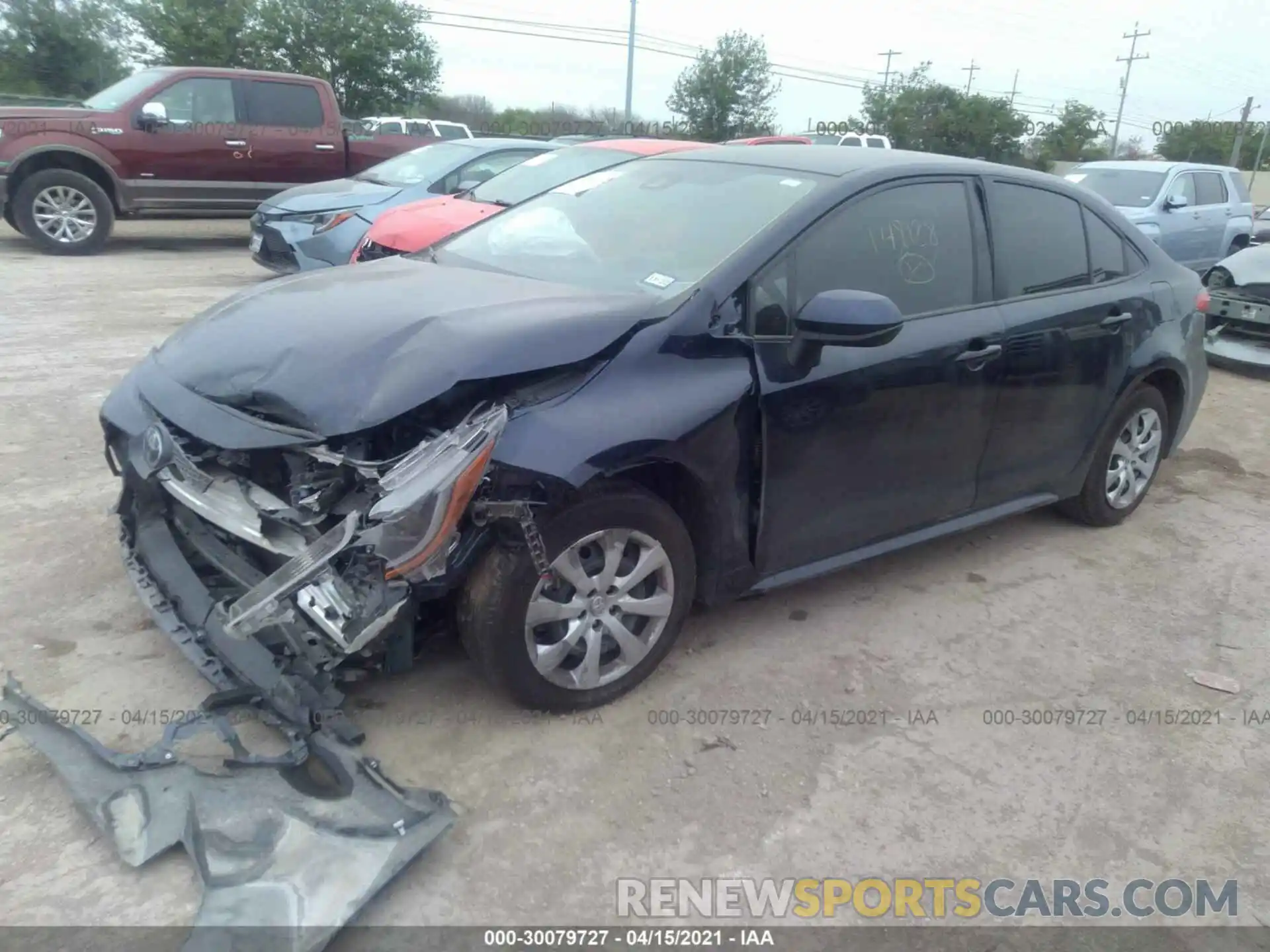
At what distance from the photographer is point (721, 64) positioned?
37250 millimetres

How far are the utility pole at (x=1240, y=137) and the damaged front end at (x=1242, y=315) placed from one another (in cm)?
3881

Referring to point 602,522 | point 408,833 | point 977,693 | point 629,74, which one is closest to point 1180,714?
point 977,693

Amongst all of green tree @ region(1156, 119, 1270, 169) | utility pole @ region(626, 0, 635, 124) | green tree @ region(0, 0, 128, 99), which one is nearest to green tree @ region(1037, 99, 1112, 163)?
green tree @ region(1156, 119, 1270, 169)

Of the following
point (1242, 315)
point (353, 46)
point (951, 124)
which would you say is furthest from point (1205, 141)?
point (1242, 315)

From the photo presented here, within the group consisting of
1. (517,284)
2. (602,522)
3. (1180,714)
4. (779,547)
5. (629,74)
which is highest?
(629,74)

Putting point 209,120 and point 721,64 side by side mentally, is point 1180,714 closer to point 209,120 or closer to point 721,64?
point 209,120

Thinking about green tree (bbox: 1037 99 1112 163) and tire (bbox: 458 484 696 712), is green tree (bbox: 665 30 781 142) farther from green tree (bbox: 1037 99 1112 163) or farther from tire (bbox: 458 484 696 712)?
tire (bbox: 458 484 696 712)

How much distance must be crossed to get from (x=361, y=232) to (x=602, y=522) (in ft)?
20.4

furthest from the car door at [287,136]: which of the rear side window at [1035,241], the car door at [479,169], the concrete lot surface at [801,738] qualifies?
the rear side window at [1035,241]

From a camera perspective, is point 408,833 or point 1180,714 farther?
point 1180,714

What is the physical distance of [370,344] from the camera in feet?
9.32

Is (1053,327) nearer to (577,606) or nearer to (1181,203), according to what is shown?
(577,606)

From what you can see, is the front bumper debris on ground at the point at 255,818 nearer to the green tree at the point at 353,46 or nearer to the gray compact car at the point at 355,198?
the gray compact car at the point at 355,198

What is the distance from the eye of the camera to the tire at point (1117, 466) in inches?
182
